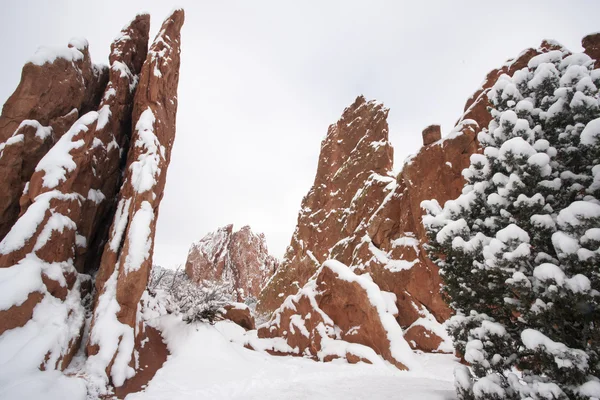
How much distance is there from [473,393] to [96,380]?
8617mm

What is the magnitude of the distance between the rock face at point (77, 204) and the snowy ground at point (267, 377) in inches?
33.9

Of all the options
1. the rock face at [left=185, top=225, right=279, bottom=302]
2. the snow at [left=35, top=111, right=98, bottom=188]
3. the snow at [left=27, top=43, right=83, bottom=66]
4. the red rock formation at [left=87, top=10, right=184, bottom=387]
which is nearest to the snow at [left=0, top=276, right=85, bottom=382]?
the red rock formation at [left=87, top=10, right=184, bottom=387]

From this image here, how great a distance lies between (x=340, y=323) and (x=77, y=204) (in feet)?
40.8

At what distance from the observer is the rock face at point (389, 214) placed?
53.2ft

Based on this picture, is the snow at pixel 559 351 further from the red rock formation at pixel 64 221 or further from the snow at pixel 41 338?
the red rock formation at pixel 64 221

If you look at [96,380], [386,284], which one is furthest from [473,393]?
[386,284]

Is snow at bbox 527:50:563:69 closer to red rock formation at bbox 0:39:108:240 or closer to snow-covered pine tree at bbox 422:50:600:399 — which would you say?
snow-covered pine tree at bbox 422:50:600:399

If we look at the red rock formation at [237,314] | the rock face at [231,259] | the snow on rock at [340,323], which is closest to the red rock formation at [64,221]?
the red rock formation at [237,314]

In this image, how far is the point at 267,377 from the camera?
892 cm

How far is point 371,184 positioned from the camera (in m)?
28.0

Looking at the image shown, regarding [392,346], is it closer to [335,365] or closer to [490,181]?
[335,365]

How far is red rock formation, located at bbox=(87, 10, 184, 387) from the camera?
7.87 metres

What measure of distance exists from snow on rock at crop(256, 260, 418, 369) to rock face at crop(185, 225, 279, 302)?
3696cm

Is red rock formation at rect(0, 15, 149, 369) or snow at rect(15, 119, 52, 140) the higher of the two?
snow at rect(15, 119, 52, 140)
